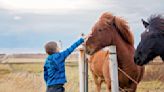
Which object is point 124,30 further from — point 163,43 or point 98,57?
point 98,57

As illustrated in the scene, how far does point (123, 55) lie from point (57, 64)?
1433 mm

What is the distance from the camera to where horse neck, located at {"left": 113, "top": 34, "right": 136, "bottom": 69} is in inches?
388

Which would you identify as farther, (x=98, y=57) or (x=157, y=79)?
(x=157, y=79)

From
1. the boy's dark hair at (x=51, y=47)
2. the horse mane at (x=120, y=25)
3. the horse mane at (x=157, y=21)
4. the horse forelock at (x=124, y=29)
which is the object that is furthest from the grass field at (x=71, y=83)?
the horse mane at (x=157, y=21)

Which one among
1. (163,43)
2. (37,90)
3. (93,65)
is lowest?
(37,90)

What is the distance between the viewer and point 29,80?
1827cm

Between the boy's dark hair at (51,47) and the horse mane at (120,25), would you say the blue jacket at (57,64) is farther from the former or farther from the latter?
the horse mane at (120,25)

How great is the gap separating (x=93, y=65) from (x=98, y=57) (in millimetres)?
468

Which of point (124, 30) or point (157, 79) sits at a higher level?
point (124, 30)

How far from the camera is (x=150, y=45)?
26.8 feet

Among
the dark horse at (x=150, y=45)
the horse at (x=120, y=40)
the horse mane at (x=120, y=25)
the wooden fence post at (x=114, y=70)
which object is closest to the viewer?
the dark horse at (x=150, y=45)

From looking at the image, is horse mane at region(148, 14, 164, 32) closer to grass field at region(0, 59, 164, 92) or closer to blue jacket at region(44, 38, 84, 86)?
blue jacket at region(44, 38, 84, 86)

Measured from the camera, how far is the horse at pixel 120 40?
9.60 m

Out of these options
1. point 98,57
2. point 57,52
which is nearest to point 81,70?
point 57,52
